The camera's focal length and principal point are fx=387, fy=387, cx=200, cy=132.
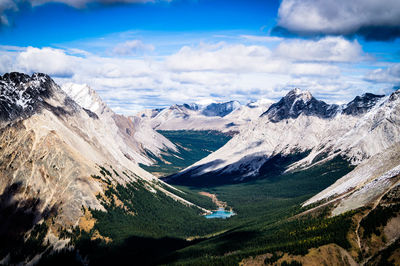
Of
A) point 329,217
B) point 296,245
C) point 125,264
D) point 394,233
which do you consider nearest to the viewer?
point 394,233

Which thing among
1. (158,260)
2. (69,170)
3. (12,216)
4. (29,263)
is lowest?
(158,260)

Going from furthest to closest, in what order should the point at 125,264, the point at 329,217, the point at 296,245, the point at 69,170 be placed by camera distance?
the point at 69,170 → the point at 125,264 → the point at 329,217 → the point at 296,245

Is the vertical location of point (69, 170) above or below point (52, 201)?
above

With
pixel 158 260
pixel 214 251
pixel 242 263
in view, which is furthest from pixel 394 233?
pixel 158 260

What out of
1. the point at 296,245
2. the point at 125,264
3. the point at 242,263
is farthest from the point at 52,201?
the point at 296,245

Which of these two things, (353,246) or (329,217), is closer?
(353,246)

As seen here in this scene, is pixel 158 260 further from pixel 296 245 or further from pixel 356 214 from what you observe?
pixel 356 214

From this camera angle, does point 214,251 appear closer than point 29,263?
No

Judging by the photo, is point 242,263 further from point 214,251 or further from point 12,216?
point 12,216

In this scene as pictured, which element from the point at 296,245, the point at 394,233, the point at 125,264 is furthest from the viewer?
the point at 125,264
